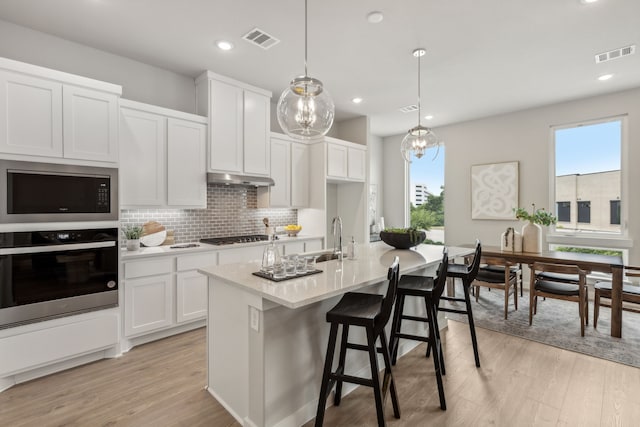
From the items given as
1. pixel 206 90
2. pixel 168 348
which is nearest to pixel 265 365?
pixel 168 348

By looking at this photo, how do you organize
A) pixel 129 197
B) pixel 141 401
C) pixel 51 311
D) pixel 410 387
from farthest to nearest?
1. pixel 129 197
2. pixel 51 311
3. pixel 410 387
4. pixel 141 401

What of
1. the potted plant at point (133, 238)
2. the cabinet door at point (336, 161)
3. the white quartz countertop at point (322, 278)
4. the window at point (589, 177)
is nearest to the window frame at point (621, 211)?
the window at point (589, 177)

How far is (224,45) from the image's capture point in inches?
127

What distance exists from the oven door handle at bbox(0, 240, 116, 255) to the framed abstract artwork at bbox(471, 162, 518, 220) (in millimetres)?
5709

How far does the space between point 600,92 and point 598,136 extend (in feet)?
2.16

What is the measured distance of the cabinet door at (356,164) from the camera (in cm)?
545

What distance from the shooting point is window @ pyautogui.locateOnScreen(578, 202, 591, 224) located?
A: 4902mm

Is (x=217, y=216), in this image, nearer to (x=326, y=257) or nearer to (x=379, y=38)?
(x=326, y=257)

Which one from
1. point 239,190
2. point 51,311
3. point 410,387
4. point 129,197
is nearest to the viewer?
point 410,387

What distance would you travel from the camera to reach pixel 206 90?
3.86 meters

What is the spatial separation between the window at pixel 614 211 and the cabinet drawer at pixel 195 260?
567 cm

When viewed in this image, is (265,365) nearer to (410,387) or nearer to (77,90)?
(410,387)

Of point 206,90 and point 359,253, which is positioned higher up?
point 206,90

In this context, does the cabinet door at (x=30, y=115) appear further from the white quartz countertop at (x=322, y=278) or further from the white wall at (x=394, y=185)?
the white wall at (x=394, y=185)
